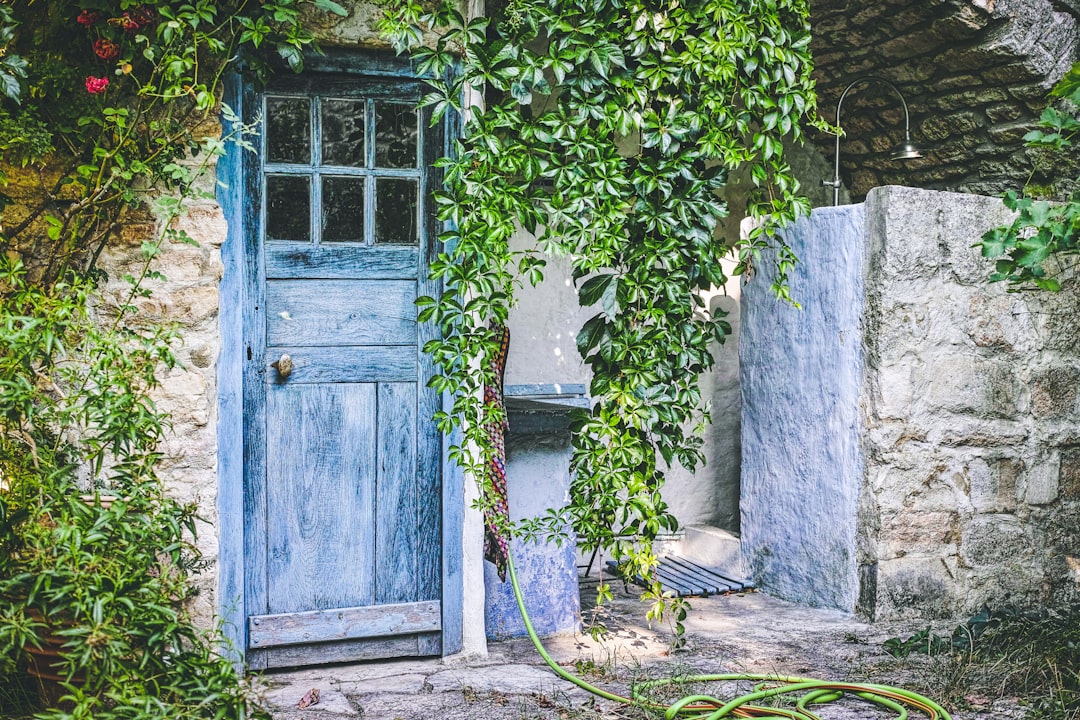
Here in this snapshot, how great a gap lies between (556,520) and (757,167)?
1.60 meters

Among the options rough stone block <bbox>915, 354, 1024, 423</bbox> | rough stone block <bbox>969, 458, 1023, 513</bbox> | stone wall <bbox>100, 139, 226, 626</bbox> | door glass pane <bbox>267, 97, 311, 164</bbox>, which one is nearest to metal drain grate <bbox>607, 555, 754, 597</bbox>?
rough stone block <bbox>969, 458, 1023, 513</bbox>

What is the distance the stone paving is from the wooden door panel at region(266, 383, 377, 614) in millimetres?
314

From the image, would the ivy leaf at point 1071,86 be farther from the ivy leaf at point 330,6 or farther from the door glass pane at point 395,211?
the ivy leaf at point 330,6

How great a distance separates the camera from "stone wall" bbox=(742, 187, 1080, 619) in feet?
14.0

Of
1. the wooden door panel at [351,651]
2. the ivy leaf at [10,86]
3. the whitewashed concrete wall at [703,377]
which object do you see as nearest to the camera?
the ivy leaf at [10,86]

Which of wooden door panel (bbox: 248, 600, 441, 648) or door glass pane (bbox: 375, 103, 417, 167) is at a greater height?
door glass pane (bbox: 375, 103, 417, 167)

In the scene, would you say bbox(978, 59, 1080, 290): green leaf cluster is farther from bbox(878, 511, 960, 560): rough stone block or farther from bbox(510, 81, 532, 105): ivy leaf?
bbox(510, 81, 532, 105): ivy leaf

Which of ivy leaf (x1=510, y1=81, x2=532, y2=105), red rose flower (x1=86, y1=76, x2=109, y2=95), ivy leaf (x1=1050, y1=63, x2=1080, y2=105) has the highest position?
ivy leaf (x1=1050, y1=63, x2=1080, y2=105)

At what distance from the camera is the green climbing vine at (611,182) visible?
135 inches

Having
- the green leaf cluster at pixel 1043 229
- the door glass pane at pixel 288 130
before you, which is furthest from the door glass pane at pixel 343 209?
the green leaf cluster at pixel 1043 229

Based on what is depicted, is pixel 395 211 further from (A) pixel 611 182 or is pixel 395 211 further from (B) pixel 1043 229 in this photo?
(B) pixel 1043 229

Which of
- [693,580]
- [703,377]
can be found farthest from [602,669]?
[703,377]

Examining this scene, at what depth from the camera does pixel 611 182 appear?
11.5ft

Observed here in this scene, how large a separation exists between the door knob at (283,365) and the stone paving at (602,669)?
1.10 meters
